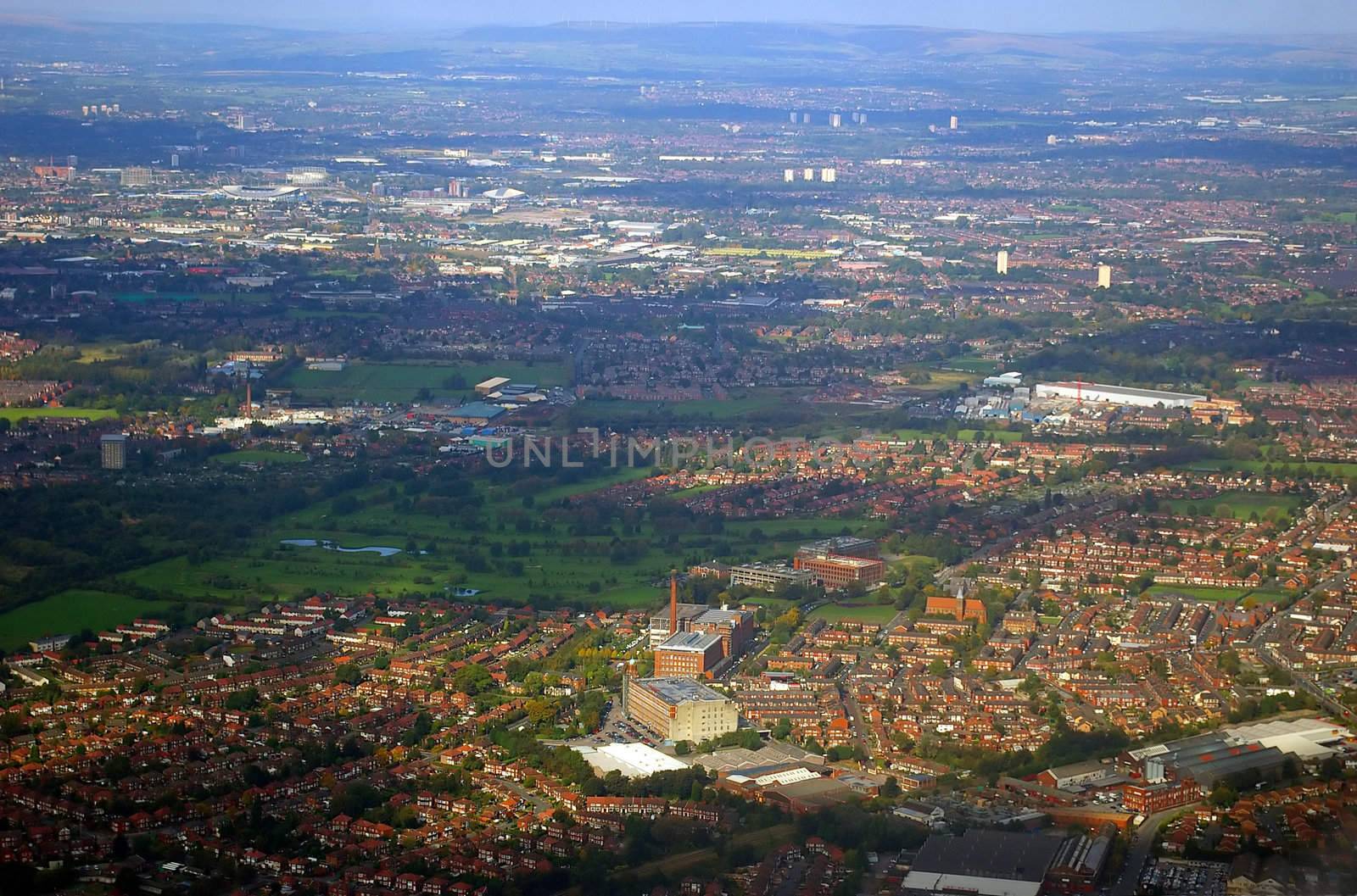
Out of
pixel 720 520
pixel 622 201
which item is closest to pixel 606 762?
pixel 720 520

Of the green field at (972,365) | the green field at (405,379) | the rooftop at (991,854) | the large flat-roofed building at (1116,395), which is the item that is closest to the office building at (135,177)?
the green field at (405,379)

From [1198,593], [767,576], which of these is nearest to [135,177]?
[767,576]

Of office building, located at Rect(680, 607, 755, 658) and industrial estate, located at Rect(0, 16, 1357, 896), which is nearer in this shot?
industrial estate, located at Rect(0, 16, 1357, 896)

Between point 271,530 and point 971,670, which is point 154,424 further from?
point 971,670

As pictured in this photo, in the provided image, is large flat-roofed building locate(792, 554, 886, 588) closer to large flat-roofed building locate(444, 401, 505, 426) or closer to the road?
the road

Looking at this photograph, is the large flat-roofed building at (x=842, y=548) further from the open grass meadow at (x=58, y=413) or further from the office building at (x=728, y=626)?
the open grass meadow at (x=58, y=413)

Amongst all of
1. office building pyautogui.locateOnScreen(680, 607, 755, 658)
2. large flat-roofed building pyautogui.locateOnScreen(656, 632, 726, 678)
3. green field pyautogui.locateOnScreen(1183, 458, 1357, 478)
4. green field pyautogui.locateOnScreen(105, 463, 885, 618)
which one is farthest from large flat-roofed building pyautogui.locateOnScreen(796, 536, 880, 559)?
green field pyautogui.locateOnScreen(1183, 458, 1357, 478)

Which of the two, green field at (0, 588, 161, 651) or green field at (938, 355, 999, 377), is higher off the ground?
green field at (0, 588, 161, 651)
